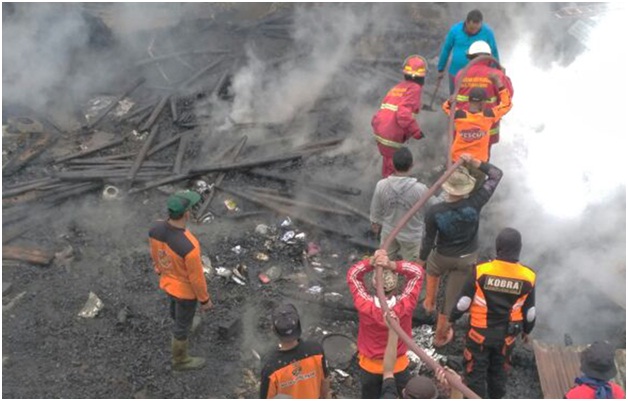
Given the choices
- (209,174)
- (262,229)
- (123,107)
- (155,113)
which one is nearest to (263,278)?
(262,229)

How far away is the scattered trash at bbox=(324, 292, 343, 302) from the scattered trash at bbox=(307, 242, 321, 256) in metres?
0.70

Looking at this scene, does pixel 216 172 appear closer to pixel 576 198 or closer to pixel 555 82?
pixel 576 198

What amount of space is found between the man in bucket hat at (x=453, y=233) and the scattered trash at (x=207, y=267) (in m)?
2.41

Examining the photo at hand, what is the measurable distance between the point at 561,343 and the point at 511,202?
2212 millimetres

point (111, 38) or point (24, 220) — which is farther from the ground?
point (111, 38)

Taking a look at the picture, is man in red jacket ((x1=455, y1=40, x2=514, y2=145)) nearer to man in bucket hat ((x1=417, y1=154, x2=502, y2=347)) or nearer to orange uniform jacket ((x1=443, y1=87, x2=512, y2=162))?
orange uniform jacket ((x1=443, y1=87, x2=512, y2=162))

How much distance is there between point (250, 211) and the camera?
7.86 m

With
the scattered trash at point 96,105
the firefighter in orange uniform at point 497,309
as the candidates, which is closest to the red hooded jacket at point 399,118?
the firefighter in orange uniform at point 497,309

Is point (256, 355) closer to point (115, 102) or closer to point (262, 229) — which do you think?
point (262, 229)

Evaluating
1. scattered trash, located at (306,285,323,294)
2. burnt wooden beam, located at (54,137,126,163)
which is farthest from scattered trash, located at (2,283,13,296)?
scattered trash, located at (306,285,323,294)

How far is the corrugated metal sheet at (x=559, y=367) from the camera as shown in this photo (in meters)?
5.43

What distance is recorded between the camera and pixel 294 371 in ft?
13.0

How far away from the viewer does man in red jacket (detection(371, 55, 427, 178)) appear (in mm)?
7008

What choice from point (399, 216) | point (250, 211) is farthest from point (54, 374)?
point (399, 216)
